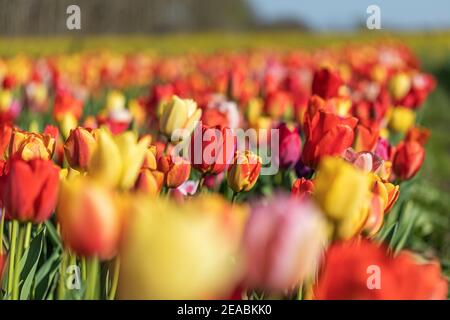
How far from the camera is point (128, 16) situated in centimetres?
3381

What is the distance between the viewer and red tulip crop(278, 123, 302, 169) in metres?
1.95

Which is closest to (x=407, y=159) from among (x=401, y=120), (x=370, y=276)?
(x=401, y=120)

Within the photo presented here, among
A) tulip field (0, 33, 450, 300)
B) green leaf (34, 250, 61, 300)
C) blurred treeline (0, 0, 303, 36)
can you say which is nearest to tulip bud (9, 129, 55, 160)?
tulip field (0, 33, 450, 300)

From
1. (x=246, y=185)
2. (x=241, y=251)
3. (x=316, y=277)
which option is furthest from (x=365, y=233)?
(x=241, y=251)

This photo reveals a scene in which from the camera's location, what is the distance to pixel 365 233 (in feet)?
4.21

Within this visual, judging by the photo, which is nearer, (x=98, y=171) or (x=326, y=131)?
(x=98, y=171)

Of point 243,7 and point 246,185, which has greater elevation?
point 243,7

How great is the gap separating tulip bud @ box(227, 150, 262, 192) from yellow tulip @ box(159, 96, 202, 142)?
362 millimetres

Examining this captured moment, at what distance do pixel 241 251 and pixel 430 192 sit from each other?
3.92 meters

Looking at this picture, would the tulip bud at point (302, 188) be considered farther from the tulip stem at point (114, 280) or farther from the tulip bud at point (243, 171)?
the tulip stem at point (114, 280)

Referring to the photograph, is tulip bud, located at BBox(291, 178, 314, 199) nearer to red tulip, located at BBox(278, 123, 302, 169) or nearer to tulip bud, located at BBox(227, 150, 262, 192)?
tulip bud, located at BBox(227, 150, 262, 192)

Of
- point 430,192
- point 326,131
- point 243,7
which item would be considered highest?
point 243,7

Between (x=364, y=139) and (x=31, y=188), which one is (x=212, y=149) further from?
(x=31, y=188)
